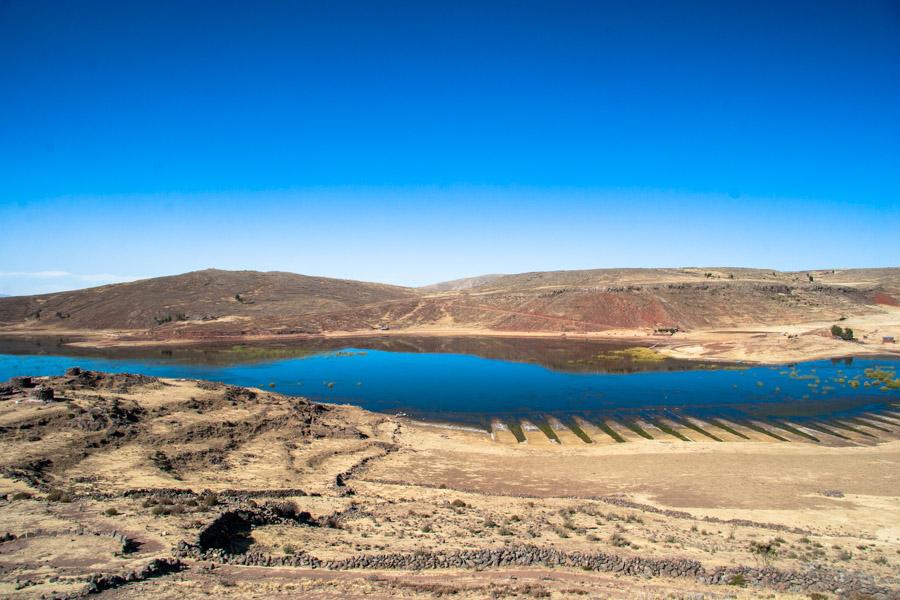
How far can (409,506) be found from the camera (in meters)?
20.7

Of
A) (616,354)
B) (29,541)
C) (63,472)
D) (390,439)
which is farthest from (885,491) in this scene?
(616,354)

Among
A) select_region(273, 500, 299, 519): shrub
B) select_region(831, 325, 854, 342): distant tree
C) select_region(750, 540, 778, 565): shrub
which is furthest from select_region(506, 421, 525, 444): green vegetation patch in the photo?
select_region(831, 325, 854, 342): distant tree

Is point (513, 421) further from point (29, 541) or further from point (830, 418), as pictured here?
point (29, 541)

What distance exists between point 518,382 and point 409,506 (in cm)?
3594

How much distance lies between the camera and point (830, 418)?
3928 cm

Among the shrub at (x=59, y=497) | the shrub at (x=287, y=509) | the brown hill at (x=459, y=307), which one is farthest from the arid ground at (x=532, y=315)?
the shrub at (x=59, y=497)

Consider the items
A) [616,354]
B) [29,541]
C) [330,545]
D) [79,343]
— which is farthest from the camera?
[79,343]

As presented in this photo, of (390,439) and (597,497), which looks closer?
(597,497)

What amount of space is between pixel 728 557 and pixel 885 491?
44.7ft

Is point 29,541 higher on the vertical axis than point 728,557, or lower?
higher

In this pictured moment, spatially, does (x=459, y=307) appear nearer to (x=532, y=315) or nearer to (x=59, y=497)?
(x=532, y=315)

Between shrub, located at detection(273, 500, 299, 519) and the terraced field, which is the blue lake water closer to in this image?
the terraced field

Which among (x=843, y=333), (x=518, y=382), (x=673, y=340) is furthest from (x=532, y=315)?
(x=518, y=382)

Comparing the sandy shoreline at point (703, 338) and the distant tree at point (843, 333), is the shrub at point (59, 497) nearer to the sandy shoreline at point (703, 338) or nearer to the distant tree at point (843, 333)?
the sandy shoreline at point (703, 338)
